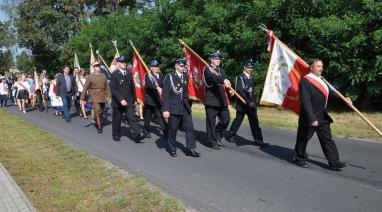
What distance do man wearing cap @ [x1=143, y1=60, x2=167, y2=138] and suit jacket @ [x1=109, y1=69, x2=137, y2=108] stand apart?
0.41 m

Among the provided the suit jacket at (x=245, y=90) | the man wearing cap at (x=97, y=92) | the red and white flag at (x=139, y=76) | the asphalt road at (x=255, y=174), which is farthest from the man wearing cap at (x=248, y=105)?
the man wearing cap at (x=97, y=92)

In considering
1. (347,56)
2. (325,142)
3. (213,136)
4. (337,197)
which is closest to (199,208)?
(337,197)

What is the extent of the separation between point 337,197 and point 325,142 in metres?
1.59

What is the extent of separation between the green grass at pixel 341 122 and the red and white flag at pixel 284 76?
315 centimetres

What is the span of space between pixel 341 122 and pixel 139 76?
5823 mm

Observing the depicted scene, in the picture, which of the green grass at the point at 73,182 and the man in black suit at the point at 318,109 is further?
the man in black suit at the point at 318,109

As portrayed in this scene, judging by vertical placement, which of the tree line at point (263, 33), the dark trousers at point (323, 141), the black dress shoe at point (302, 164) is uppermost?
the tree line at point (263, 33)

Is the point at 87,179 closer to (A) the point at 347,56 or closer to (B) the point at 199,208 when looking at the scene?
(B) the point at 199,208

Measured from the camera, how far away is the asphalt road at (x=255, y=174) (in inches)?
233

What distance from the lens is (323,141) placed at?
7.60 meters

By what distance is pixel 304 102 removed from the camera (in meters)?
7.62

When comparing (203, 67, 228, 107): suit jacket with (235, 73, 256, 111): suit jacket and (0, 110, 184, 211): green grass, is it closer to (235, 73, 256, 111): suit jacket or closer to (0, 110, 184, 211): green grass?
(235, 73, 256, 111): suit jacket

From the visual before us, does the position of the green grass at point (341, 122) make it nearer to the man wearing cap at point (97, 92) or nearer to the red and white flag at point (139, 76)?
the red and white flag at point (139, 76)

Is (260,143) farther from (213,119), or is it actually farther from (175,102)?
(175,102)
